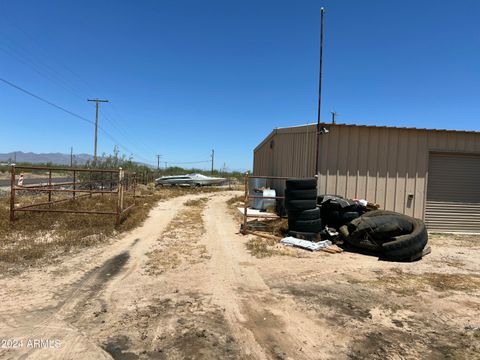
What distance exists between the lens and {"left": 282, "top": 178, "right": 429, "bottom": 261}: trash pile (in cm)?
805

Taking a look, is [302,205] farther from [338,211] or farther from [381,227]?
[381,227]

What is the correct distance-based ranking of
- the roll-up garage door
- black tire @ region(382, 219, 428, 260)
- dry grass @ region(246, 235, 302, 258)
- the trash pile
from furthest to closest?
the roll-up garage door < dry grass @ region(246, 235, 302, 258) < the trash pile < black tire @ region(382, 219, 428, 260)

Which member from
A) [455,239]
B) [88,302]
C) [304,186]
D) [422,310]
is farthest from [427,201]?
[88,302]

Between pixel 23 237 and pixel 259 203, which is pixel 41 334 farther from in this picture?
pixel 259 203

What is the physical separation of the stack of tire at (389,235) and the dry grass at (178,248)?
3.54 metres

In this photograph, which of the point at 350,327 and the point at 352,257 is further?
the point at 352,257

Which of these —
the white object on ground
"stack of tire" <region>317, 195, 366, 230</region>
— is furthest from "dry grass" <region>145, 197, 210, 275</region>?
"stack of tire" <region>317, 195, 366, 230</region>

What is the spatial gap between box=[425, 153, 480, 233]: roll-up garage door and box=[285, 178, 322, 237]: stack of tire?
15.3ft

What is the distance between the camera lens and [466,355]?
12.5ft

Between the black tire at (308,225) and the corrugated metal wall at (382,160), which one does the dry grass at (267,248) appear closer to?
the black tire at (308,225)

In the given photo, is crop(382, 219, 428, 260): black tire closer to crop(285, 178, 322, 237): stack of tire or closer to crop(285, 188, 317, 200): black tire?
crop(285, 178, 322, 237): stack of tire

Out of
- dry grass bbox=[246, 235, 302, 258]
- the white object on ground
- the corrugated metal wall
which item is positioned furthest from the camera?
the corrugated metal wall

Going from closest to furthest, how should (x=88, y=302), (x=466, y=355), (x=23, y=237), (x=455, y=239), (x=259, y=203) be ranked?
(x=466, y=355)
(x=88, y=302)
(x=23, y=237)
(x=455, y=239)
(x=259, y=203)

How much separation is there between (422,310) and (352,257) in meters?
3.16
